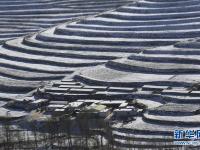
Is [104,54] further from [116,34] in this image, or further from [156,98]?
[156,98]

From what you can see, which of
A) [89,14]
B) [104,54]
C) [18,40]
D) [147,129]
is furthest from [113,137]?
[89,14]

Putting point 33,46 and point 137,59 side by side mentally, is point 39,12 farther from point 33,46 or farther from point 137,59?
point 137,59

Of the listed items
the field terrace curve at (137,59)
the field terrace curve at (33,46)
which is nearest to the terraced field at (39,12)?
the field terrace curve at (33,46)

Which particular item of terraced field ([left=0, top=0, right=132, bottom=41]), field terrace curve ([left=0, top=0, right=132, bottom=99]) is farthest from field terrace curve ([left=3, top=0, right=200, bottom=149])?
terraced field ([left=0, top=0, right=132, bottom=41])

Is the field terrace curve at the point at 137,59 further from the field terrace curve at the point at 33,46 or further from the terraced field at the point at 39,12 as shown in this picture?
the terraced field at the point at 39,12

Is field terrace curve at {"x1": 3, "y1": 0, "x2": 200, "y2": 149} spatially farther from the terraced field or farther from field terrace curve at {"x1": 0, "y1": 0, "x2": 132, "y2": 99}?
the terraced field

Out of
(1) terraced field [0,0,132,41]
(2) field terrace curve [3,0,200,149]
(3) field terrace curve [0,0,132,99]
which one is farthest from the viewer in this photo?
(1) terraced field [0,0,132,41]
